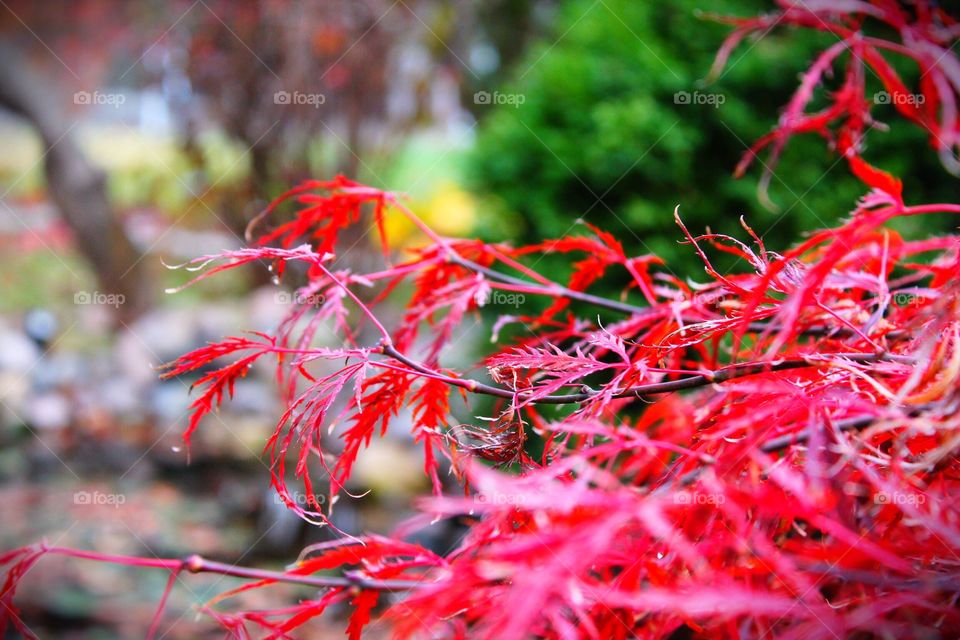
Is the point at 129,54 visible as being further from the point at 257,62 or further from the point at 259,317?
the point at 259,317

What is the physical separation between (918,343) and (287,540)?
229 centimetres

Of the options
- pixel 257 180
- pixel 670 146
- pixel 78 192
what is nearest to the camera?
pixel 670 146

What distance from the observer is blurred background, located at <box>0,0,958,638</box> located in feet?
6.85

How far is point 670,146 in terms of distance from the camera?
2.00 meters

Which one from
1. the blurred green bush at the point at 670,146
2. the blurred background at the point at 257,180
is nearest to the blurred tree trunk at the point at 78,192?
the blurred background at the point at 257,180

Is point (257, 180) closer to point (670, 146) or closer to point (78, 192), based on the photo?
point (78, 192)

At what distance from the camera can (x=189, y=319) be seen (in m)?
3.86

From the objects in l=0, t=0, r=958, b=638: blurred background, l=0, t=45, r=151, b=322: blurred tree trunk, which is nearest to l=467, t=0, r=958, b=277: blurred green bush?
l=0, t=0, r=958, b=638: blurred background

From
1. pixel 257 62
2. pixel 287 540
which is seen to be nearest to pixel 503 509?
pixel 287 540

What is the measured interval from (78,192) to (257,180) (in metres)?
1.34

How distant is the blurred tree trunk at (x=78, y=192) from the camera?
3.88 meters

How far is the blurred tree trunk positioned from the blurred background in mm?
12

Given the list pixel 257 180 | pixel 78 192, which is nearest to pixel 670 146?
pixel 257 180

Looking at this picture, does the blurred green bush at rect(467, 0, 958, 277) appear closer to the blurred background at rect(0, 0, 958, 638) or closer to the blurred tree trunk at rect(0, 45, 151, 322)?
the blurred background at rect(0, 0, 958, 638)
